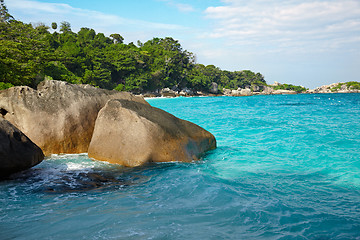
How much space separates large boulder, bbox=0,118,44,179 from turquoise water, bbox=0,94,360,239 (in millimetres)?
274

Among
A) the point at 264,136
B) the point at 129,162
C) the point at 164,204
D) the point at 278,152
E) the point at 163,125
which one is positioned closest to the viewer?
the point at 164,204

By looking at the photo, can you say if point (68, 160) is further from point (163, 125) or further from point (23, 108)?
point (163, 125)

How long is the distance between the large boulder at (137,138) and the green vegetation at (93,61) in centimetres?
1774

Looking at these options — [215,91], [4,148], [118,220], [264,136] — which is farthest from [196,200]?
[215,91]

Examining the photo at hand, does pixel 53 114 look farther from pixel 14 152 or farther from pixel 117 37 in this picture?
pixel 117 37

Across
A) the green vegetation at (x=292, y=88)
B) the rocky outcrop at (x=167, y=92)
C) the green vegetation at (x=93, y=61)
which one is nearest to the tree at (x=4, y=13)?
the green vegetation at (x=93, y=61)

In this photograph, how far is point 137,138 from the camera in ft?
23.4

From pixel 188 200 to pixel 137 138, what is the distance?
107 inches

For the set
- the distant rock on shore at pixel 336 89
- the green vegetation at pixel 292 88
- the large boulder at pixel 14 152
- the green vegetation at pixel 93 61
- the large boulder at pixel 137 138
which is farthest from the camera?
the green vegetation at pixel 292 88

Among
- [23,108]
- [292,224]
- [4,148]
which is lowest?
[292,224]

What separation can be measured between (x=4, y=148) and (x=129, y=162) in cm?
277

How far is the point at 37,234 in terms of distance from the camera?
3674mm

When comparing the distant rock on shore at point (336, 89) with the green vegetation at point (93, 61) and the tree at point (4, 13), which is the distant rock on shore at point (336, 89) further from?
the tree at point (4, 13)

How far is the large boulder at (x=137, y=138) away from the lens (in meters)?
7.12
